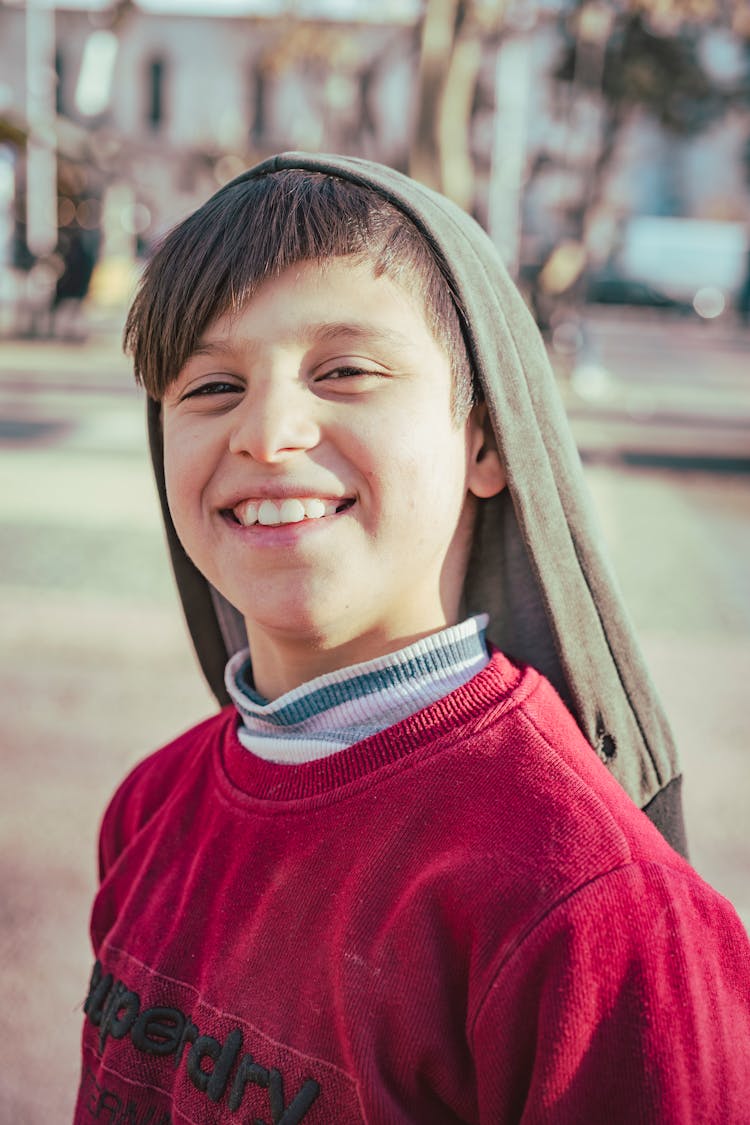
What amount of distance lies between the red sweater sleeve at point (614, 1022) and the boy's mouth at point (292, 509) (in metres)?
0.48

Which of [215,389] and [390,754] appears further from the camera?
[215,389]

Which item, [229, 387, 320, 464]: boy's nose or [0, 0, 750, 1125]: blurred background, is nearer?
[229, 387, 320, 464]: boy's nose

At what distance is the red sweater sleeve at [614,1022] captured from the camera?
106 cm

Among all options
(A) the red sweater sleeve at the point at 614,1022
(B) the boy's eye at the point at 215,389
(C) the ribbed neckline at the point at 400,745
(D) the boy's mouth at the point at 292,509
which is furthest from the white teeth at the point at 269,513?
(A) the red sweater sleeve at the point at 614,1022

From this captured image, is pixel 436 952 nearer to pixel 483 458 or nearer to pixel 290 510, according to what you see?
pixel 290 510

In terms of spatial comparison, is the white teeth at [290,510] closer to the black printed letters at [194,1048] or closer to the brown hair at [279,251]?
the brown hair at [279,251]

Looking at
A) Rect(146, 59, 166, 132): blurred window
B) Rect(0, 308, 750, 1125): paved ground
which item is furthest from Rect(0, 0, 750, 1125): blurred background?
Rect(146, 59, 166, 132): blurred window

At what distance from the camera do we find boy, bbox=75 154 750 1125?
1107 millimetres

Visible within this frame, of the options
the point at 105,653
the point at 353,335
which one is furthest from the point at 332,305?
the point at 105,653

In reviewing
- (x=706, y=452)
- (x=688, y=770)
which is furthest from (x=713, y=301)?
→ (x=688, y=770)

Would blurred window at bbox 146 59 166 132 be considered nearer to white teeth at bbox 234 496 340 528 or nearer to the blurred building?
the blurred building

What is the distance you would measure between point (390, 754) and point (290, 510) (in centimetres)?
28

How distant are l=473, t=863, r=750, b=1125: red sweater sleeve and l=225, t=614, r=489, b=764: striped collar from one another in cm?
33

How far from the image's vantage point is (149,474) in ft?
29.2
